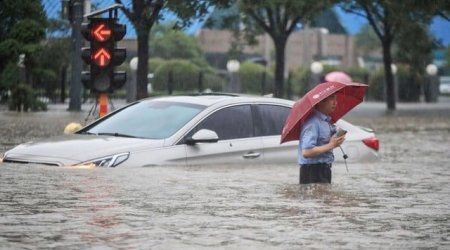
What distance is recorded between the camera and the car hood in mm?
12578

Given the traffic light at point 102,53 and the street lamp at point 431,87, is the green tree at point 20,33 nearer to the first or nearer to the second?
the traffic light at point 102,53

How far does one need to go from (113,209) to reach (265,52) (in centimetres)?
7575

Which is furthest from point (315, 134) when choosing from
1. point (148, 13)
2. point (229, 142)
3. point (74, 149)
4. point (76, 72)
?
point (76, 72)

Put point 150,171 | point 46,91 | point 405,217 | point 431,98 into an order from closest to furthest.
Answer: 1. point 405,217
2. point 150,171
3. point 46,91
4. point 431,98

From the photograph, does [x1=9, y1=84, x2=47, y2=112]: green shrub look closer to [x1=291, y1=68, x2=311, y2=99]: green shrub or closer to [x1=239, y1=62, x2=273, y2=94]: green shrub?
[x1=239, y1=62, x2=273, y2=94]: green shrub

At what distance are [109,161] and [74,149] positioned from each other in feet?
1.45

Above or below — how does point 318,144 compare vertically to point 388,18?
below

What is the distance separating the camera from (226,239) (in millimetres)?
7938

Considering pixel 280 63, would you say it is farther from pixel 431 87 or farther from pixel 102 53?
pixel 102 53

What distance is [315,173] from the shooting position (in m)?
11.3

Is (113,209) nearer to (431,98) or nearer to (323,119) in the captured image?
(323,119)

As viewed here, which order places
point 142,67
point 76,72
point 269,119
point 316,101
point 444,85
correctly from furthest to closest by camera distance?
point 444,85 → point 76,72 → point 142,67 → point 269,119 → point 316,101

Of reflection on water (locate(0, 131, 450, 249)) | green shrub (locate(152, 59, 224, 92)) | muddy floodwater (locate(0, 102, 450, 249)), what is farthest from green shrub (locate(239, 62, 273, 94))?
reflection on water (locate(0, 131, 450, 249))

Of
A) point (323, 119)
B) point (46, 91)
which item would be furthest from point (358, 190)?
point (46, 91)
